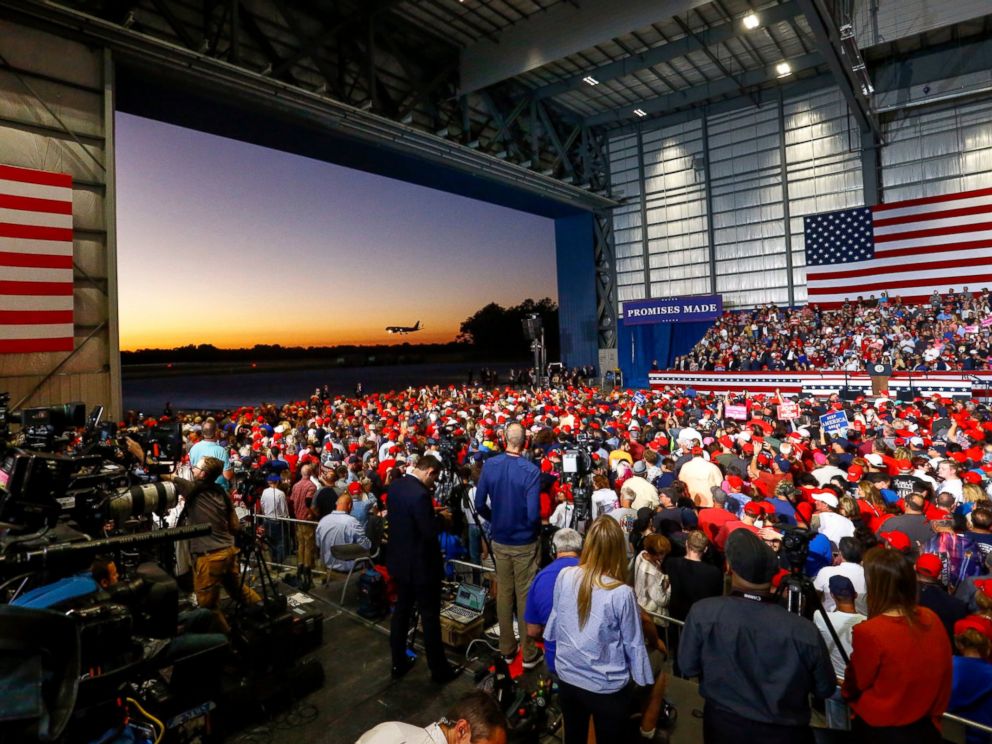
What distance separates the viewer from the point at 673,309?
25.5m

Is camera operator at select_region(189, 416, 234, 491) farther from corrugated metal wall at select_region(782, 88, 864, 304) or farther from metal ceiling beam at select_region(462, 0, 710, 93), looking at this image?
corrugated metal wall at select_region(782, 88, 864, 304)

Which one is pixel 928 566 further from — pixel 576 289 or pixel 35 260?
pixel 576 289

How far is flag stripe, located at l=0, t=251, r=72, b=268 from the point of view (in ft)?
35.4

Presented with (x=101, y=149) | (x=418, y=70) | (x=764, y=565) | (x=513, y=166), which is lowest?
(x=764, y=565)

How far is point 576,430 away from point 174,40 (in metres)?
14.6

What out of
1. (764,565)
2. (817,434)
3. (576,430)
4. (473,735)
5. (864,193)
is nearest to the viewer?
(473,735)

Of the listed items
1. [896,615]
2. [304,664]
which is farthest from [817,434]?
[304,664]

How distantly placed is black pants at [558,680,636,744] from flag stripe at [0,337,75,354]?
12.8 m

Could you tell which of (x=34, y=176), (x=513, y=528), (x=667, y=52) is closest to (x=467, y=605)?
(x=513, y=528)

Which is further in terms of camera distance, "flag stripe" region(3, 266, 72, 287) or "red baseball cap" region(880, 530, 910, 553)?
"flag stripe" region(3, 266, 72, 287)

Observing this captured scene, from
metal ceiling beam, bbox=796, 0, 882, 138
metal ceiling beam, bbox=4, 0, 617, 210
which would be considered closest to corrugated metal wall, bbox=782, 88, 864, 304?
metal ceiling beam, bbox=796, 0, 882, 138

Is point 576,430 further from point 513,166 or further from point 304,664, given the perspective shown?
point 513,166

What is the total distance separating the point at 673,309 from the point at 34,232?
22.4 m

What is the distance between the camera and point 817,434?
9.49 m
